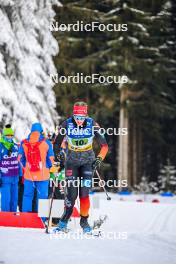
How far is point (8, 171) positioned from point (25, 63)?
7608mm

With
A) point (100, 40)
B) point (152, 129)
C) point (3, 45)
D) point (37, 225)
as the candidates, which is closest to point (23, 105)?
point (3, 45)

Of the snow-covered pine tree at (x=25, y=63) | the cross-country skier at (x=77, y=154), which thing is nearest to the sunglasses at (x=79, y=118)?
the cross-country skier at (x=77, y=154)

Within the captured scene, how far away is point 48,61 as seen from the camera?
1972cm

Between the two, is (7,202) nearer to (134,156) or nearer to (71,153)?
(71,153)

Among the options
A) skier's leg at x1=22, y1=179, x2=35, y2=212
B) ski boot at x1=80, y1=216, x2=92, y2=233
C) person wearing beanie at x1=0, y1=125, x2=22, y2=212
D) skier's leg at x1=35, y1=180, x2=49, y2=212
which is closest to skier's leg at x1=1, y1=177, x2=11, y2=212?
person wearing beanie at x1=0, y1=125, x2=22, y2=212

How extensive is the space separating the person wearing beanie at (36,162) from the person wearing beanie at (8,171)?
1.03 meters

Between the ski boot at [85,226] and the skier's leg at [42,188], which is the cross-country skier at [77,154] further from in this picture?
the skier's leg at [42,188]

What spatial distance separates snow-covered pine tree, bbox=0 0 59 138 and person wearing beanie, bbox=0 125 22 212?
5.19 m

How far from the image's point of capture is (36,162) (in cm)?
1034

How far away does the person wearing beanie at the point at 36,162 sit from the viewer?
1030 cm

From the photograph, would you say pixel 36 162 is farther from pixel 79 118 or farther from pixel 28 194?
pixel 79 118

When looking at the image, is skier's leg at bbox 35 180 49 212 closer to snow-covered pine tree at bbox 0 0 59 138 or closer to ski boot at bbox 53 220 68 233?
ski boot at bbox 53 220 68 233

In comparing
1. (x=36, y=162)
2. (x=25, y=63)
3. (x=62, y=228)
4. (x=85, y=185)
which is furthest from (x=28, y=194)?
(x=25, y=63)

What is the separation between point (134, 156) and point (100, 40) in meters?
6.40
